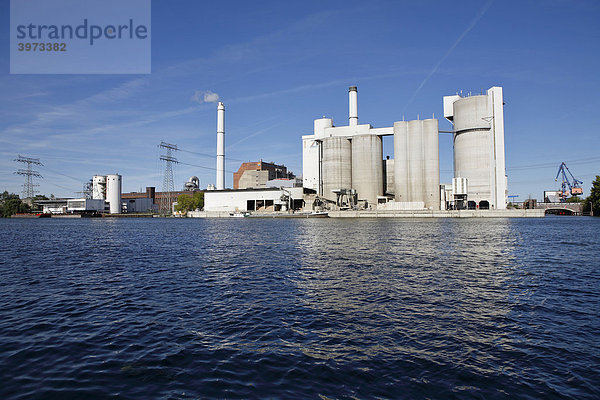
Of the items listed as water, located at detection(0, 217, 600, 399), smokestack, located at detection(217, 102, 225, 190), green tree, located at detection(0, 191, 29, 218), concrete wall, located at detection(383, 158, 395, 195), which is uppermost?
smokestack, located at detection(217, 102, 225, 190)

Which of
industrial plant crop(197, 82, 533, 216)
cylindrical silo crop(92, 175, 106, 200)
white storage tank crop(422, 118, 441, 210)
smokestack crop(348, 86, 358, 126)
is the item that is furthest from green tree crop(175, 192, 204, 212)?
white storage tank crop(422, 118, 441, 210)

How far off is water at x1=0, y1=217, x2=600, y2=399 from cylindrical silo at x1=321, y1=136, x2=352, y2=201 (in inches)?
4172

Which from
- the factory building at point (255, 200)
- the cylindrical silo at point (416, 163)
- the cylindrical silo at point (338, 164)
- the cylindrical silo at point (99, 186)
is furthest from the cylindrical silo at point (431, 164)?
the cylindrical silo at point (99, 186)

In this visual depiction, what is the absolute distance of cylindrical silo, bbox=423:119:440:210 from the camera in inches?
4424

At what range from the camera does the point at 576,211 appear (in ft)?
488

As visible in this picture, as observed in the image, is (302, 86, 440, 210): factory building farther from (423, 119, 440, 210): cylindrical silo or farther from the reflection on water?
the reflection on water

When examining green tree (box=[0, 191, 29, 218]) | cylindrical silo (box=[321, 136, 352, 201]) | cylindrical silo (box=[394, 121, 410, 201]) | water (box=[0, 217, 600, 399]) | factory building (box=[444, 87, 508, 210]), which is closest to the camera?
water (box=[0, 217, 600, 399])

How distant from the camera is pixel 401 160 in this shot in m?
116

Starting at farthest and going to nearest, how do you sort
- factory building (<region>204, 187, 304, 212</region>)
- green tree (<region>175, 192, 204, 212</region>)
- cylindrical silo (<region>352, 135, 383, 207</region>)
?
green tree (<region>175, 192, 204, 212</region>) → factory building (<region>204, 187, 304, 212</region>) → cylindrical silo (<region>352, 135, 383, 207</region>)

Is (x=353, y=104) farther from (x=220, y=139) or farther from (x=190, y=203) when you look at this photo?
(x=190, y=203)

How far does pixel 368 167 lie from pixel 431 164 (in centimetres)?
1997

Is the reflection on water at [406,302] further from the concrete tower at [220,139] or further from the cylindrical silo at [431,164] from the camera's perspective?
the concrete tower at [220,139]

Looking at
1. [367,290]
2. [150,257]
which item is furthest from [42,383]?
[150,257]

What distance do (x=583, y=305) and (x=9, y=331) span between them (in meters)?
19.4
